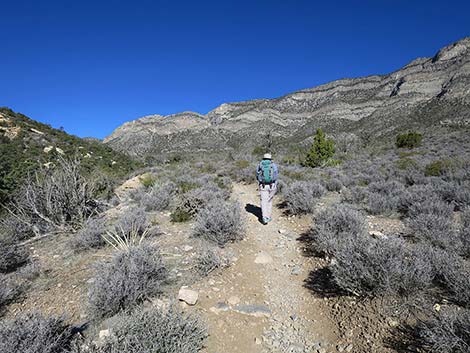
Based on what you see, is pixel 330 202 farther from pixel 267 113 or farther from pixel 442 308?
pixel 267 113

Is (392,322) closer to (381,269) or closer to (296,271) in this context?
(381,269)

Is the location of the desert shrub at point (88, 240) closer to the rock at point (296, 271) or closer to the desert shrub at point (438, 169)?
the rock at point (296, 271)

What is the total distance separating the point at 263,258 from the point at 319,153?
16597 mm

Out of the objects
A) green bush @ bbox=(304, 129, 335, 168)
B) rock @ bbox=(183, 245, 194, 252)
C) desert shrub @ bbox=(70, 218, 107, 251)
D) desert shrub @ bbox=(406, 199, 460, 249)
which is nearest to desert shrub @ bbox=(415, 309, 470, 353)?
desert shrub @ bbox=(406, 199, 460, 249)

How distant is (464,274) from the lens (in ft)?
9.67

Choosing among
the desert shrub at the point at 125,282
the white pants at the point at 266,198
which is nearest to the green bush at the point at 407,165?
the white pants at the point at 266,198

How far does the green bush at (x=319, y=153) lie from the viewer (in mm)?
18203

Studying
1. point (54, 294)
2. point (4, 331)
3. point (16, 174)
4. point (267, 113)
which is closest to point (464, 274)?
point (4, 331)

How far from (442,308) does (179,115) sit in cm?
10530

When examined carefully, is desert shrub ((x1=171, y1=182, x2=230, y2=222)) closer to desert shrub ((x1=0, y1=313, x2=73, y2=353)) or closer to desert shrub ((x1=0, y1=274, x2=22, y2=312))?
desert shrub ((x1=0, y1=274, x2=22, y2=312))

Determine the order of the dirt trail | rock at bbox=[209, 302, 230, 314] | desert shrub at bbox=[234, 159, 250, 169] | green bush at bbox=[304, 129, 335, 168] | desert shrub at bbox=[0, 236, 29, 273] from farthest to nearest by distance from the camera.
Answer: green bush at bbox=[304, 129, 335, 168], desert shrub at bbox=[234, 159, 250, 169], desert shrub at bbox=[0, 236, 29, 273], rock at bbox=[209, 302, 230, 314], the dirt trail

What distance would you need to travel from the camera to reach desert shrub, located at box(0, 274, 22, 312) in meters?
3.50

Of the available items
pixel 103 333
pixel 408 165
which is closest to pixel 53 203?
pixel 103 333

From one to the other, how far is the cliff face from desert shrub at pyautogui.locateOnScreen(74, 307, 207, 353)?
160 feet
